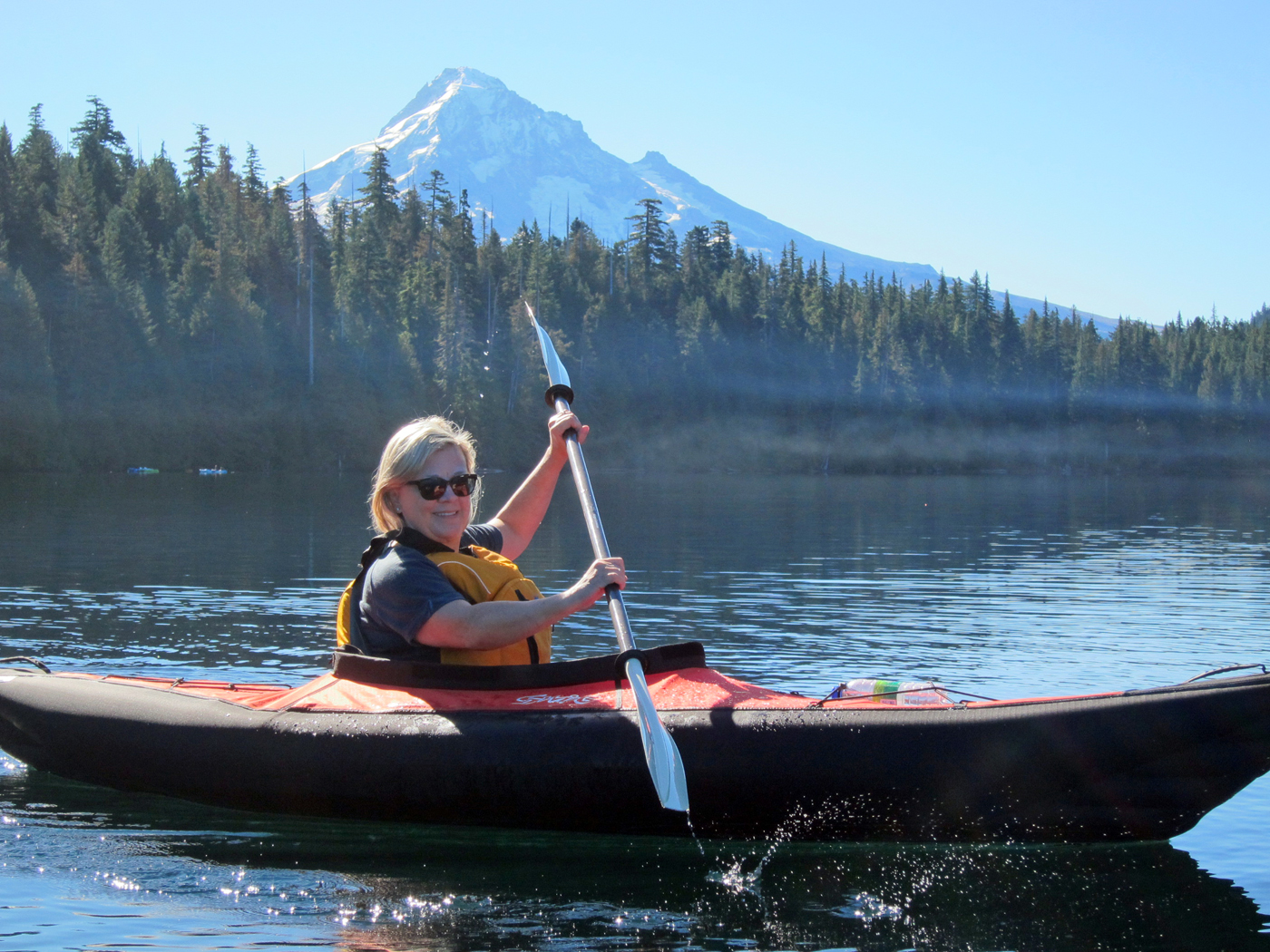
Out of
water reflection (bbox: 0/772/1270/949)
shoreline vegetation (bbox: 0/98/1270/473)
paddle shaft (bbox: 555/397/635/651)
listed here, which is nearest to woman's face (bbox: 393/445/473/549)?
paddle shaft (bbox: 555/397/635/651)

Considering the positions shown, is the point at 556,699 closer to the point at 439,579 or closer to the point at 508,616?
the point at 508,616

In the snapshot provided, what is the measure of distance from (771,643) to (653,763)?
657 centimetres

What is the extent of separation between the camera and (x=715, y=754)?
5.48 metres

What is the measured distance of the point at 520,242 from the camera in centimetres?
9394

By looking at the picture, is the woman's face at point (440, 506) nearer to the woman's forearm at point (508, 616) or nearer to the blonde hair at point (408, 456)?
the blonde hair at point (408, 456)

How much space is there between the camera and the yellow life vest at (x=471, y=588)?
217 inches

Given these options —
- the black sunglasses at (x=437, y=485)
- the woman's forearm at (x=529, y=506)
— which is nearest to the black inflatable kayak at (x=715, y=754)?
the black sunglasses at (x=437, y=485)

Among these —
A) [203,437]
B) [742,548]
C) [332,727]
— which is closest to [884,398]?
[203,437]

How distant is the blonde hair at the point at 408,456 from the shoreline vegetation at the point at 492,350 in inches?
2175

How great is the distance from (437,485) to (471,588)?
49cm

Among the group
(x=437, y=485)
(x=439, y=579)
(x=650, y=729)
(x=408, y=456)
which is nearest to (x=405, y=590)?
(x=439, y=579)

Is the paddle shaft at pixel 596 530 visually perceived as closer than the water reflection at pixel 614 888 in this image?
No

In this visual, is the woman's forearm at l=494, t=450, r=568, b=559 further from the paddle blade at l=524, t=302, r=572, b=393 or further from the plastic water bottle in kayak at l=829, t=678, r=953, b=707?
the plastic water bottle in kayak at l=829, t=678, r=953, b=707

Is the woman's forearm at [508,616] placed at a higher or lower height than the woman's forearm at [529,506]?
lower
